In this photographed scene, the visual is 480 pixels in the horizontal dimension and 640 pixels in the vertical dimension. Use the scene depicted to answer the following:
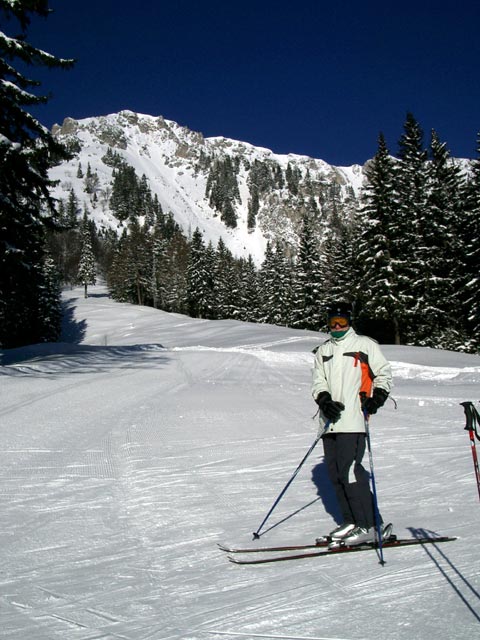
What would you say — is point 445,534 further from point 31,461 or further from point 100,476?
point 31,461

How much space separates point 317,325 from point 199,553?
42302 mm

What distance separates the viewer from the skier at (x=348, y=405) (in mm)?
4180

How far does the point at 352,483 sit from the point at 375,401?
0.73m

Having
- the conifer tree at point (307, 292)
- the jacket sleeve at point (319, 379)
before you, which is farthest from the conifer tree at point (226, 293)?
the jacket sleeve at point (319, 379)

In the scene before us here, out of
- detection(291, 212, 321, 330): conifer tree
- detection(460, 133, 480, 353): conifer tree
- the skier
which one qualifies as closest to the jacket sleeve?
the skier

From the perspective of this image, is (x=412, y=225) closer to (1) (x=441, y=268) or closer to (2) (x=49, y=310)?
(1) (x=441, y=268)

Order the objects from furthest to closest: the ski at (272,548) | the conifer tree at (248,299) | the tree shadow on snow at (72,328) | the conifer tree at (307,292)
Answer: the conifer tree at (248,299)
the tree shadow on snow at (72,328)
the conifer tree at (307,292)
the ski at (272,548)

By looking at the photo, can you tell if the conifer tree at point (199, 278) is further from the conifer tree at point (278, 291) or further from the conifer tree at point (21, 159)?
the conifer tree at point (21, 159)

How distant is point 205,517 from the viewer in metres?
5.02

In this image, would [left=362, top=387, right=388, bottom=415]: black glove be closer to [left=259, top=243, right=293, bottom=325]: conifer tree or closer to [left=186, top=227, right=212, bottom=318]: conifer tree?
[left=259, top=243, right=293, bottom=325]: conifer tree

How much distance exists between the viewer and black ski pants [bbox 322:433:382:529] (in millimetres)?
4184

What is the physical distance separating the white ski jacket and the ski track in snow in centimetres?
109

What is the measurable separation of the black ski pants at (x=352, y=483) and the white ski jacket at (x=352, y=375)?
105mm

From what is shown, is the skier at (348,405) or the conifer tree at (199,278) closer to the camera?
the skier at (348,405)
